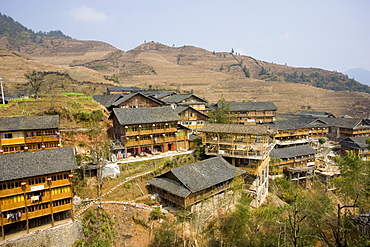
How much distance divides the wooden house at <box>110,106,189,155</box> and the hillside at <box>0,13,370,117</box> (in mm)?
37360

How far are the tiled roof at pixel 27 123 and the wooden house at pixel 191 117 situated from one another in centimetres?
2258

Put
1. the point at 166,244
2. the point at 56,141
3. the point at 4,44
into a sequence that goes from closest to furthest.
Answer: the point at 166,244 < the point at 56,141 < the point at 4,44

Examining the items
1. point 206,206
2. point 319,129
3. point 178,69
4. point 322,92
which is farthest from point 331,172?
point 178,69

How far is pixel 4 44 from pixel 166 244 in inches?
8680

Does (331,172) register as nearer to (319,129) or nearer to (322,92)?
(319,129)

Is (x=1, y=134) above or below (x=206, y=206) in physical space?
above

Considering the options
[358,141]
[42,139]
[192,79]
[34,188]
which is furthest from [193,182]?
[192,79]

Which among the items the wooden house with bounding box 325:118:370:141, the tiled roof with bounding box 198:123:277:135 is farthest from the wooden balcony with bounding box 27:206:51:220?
the wooden house with bounding box 325:118:370:141

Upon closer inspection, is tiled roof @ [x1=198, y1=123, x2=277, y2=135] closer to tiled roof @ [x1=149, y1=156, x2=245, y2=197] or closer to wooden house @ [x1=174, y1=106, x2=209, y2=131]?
tiled roof @ [x1=149, y1=156, x2=245, y2=197]

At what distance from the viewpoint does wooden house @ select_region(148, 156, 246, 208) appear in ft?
72.2

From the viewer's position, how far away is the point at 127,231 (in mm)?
20859

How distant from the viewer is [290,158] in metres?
40.7

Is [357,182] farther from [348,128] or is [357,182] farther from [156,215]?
[348,128]

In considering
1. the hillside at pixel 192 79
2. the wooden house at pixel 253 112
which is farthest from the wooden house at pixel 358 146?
the hillside at pixel 192 79
